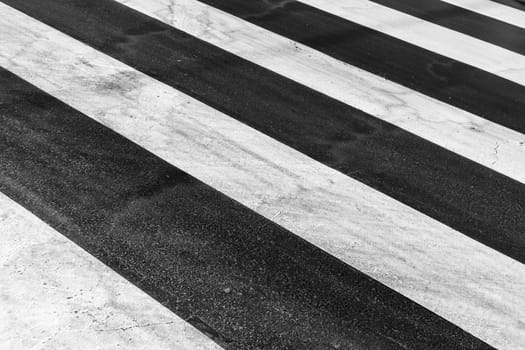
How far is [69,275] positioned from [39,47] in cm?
276

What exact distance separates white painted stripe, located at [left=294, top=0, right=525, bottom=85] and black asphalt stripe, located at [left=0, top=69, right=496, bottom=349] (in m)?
3.19

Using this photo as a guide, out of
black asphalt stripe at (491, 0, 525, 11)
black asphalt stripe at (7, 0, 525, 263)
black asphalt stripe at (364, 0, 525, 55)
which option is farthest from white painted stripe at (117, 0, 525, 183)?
black asphalt stripe at (491, 0, 525, 11)

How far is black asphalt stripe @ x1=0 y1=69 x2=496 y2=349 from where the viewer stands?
3.42m

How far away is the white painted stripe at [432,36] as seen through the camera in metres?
6.40

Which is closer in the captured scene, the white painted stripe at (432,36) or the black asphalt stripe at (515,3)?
the white painted stripe at (432,36)

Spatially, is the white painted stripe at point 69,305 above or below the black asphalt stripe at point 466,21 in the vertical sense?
below

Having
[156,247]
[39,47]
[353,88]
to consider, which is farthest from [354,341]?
[39,47]

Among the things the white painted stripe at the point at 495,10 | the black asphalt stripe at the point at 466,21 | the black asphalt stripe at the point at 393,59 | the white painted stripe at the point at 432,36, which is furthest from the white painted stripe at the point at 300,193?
the white painted stripe at the point at 495,10

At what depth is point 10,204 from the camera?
13.1 feet

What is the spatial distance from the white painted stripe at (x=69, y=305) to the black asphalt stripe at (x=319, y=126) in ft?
5.70

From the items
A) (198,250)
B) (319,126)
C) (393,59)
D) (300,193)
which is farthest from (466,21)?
(198,250)

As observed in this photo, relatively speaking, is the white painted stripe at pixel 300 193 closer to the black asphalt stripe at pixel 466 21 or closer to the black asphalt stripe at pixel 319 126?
the black asphalt stripe at pixel 319 126

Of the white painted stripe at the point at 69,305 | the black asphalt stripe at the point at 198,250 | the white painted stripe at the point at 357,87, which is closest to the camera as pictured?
the white painted stripe at the point at 69,305

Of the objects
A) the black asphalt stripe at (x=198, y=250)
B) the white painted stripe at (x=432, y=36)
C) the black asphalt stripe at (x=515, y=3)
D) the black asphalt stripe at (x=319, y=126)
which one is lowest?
the black asphalt stripe at (x=198, y=250)
